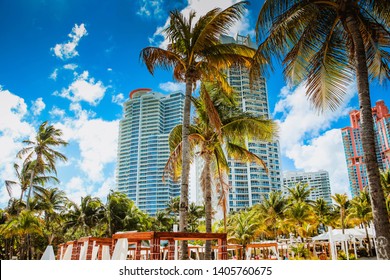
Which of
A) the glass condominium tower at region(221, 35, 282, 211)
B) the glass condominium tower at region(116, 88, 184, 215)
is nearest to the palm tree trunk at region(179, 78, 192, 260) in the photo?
the glass condominium tower at region(221, 35, 282, 211)

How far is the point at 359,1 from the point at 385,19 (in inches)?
25.3

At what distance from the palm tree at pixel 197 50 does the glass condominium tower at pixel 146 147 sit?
3603 inches

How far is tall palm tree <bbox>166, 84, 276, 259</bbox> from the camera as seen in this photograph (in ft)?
34.2

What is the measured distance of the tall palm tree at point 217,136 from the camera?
10.4m

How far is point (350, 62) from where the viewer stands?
6867 millimetres

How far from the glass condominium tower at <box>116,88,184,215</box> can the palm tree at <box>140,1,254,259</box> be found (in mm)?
91509

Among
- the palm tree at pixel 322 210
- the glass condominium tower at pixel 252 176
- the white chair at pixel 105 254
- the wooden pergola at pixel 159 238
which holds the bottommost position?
the white chair at pixel 105 254

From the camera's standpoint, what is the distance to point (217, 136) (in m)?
10.7

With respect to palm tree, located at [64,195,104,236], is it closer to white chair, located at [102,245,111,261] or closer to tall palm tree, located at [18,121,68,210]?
tall palm tree, located at [18,121,68,210]

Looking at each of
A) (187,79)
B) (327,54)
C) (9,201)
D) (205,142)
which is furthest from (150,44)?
(9,201)

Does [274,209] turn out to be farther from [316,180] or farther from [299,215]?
[316,180]

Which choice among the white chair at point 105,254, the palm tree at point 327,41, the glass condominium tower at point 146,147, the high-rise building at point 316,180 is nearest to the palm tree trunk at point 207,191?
the palm tree at point 327,41

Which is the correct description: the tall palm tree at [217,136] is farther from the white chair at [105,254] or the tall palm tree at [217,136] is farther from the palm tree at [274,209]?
Result: the palm tree at [274,209]
